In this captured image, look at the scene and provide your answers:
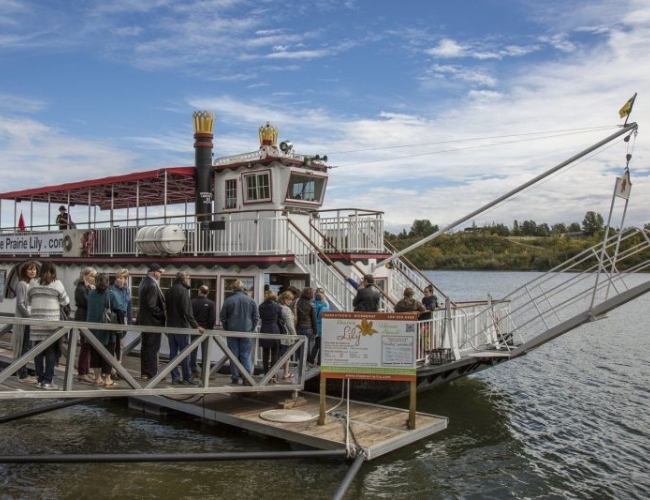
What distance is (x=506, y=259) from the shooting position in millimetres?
88562

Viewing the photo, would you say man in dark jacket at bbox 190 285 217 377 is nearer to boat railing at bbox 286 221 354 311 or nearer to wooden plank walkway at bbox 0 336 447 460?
wooden plank walkway at bbox 0 336 447 460

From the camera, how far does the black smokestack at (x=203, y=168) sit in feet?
56.7

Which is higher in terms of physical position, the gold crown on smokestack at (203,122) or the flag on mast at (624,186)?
the gold crown on smokestack at (203,122)

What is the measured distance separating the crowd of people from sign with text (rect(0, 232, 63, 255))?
9494mm

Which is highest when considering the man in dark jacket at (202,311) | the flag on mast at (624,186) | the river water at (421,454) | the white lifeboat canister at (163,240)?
the flag on mast at (624,186)

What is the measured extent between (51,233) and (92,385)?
1181cm

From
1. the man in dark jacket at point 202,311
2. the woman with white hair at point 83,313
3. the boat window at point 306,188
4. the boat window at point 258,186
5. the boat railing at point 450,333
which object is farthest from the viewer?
the boat window at point 306,188

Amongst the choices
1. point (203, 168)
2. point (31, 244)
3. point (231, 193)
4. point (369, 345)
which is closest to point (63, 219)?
point (31, 244)

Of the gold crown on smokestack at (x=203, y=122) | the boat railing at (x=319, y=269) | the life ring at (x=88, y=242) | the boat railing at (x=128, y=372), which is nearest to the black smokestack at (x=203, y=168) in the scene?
the gold crown on smokestack at (x=203, y=122)

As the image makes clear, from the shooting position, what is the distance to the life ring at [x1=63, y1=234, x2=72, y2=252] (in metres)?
18.9

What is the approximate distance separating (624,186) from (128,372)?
9.67 meters

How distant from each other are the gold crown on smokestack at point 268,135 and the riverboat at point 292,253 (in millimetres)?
30

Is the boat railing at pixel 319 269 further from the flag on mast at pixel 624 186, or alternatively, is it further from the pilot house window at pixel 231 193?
the flag on mast at pixel 624 186

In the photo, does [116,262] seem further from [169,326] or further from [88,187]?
[169,326]
